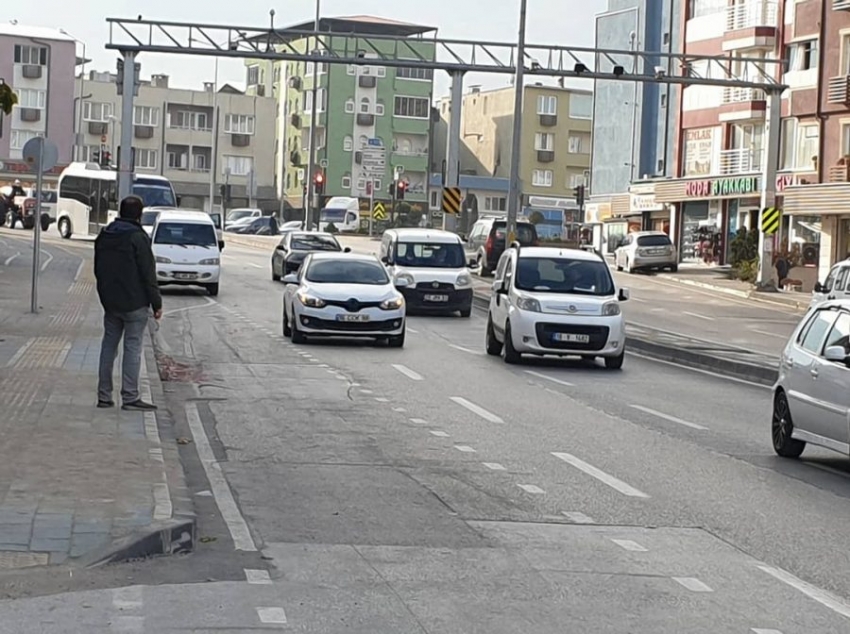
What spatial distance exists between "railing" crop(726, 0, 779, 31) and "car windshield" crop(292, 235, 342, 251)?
2665 centimetres

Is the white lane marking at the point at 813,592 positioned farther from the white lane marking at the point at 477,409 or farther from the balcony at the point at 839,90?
the balcony at the point at 839,90

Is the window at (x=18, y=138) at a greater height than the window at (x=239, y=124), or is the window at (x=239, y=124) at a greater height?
the window at (x=239, y=124)

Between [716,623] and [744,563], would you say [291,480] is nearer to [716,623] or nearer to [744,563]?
[744,563]

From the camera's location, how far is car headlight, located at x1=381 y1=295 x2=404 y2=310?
25766 millimetres

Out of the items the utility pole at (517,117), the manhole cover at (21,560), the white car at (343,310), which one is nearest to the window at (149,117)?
the utility pole at (517,117)

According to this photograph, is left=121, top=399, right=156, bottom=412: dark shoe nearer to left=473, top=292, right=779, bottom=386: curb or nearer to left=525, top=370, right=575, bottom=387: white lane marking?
left=525, top=370, right=575, bottom=387: white lane marking

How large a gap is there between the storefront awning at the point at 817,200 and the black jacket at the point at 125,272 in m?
42.9

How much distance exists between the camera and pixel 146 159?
118 metres

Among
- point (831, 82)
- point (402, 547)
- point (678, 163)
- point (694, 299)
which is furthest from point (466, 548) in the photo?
point (678, 163)

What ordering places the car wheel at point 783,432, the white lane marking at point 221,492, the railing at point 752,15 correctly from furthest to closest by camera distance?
the railing at point 752,15
the car wheel at point 783,432
the white lane marking at point 221,492

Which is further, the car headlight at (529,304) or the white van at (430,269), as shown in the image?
the white van at (430,269)

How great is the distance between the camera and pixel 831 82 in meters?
58.5

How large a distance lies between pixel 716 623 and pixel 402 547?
233cm

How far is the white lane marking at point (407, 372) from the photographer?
820 inches
